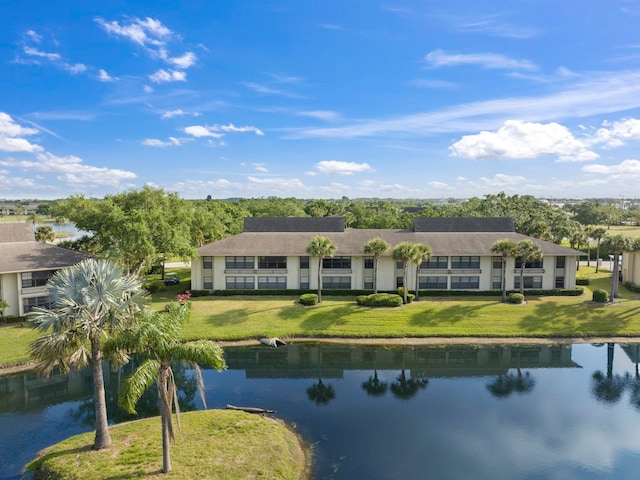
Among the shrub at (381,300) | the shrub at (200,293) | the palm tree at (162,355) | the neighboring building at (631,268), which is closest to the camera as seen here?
the palm tree at (162,355)

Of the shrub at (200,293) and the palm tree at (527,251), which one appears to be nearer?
the palm tree at (527,251)

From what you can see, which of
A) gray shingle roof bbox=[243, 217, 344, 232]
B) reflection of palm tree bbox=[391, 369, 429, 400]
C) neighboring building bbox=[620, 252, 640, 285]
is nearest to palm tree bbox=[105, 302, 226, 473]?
reflection of palm tree bbox=[391, 369, 429, 400]

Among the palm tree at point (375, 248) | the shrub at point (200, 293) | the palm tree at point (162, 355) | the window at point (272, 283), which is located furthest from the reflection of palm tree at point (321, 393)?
the shrub at point (200, 293)

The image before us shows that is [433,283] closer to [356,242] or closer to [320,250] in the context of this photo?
[356,242]

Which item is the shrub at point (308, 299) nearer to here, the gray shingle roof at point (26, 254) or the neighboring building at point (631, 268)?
the gray shingle roof at point (26, 254)

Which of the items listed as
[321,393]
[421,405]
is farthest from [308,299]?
[421,405]
